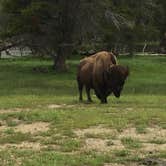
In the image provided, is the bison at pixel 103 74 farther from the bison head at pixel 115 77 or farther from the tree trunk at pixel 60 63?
the tree trunk at pixel 60 63

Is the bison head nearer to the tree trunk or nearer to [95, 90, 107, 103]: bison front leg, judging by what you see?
[95, 90, 107, 103]: bison front leg

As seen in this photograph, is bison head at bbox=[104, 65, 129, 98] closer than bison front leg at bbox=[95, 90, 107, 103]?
Yes

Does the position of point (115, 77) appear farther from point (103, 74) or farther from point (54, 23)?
point (54, 23)

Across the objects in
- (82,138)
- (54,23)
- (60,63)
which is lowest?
(60,63)

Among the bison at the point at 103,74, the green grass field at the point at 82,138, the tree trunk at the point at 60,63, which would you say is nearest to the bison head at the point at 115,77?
the bison at the point at 103,74

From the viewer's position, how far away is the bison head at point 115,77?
17.3 metres

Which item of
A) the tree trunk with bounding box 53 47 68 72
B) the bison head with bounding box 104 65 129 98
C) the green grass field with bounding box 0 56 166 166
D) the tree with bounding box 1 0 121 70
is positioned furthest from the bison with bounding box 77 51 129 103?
the tree trunk with bounding box 53 47 68 72

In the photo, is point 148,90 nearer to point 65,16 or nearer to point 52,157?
point 65,16

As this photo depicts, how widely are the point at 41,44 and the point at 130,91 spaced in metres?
7.89

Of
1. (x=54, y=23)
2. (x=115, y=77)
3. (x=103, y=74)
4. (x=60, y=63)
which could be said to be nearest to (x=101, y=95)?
(x=103, y=74)

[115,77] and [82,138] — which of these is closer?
[82,138]

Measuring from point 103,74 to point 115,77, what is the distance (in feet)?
2.32

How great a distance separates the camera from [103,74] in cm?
1816

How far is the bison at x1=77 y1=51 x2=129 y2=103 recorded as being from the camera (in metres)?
17.5
